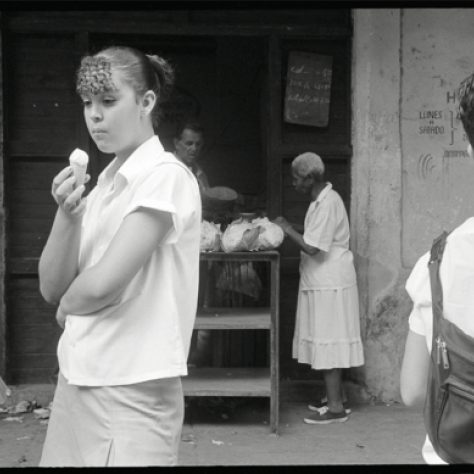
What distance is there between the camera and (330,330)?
5270mm

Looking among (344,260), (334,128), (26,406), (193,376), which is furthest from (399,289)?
(26,406)

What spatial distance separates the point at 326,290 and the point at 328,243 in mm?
331

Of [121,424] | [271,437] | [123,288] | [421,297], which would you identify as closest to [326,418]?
[271,437]

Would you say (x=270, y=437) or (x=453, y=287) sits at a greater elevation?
(x=453, y=287)

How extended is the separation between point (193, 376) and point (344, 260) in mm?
1319

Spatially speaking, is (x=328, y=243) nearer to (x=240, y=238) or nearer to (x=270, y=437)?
(x=240, y=238)

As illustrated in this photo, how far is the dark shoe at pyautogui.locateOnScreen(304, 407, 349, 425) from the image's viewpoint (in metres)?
5.24

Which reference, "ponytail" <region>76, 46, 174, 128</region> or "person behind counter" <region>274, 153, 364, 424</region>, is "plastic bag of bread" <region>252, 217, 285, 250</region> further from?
"ponytail" <region>76, 46, 174, 128</region>

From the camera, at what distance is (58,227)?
6.66ft

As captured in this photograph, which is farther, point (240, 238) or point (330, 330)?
point (330, 330)

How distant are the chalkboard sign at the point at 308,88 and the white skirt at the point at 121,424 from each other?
376cm

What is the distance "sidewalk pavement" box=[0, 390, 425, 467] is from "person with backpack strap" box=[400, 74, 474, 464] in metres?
3.09

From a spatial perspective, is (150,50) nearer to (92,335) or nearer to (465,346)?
(92,335)

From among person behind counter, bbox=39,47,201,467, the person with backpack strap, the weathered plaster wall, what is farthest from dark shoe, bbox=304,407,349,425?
the person with backpack strap
